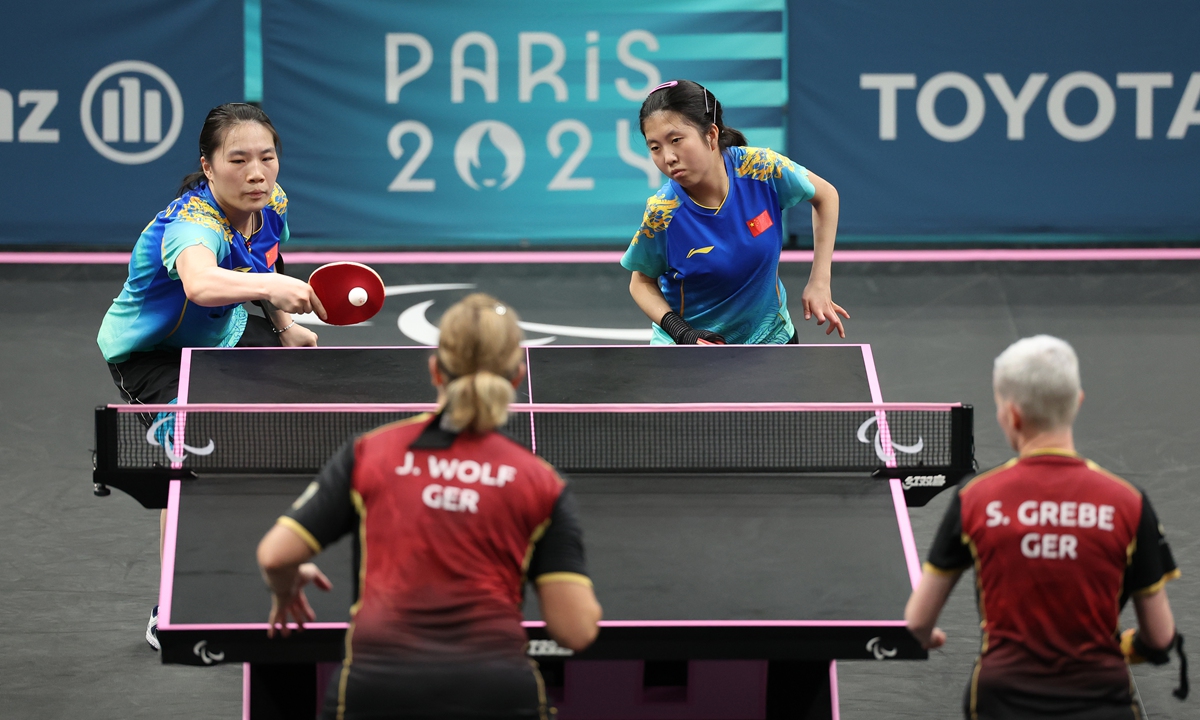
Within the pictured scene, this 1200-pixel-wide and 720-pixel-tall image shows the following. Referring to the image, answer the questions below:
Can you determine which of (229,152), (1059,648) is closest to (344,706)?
(1059,648)

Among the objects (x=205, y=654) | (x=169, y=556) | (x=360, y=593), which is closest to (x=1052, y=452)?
(x=360, y=593)

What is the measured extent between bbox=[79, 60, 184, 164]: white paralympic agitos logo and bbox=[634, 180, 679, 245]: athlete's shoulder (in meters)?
6.44

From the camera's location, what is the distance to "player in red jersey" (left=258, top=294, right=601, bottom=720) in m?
2.67

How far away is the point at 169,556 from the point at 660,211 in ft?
6.73

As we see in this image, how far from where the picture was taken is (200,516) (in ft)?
12.0

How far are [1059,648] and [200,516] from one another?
207 cm

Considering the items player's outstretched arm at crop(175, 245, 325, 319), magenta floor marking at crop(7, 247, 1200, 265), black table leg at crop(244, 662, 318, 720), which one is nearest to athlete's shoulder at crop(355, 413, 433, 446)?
black table leg at crop(244, 662, 318, 720)

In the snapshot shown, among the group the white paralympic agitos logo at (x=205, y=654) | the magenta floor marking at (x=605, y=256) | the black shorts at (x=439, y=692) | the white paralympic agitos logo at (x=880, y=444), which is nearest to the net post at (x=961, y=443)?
the white paralympic agitos logo at (x=880, y=444)

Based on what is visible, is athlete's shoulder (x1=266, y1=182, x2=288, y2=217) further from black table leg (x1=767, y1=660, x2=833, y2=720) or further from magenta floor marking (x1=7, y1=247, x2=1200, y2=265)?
magenta floor marking (x1=7, y1=247, x2=1200, y2=265)

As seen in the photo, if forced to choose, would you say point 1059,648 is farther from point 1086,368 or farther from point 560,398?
point 1086,368

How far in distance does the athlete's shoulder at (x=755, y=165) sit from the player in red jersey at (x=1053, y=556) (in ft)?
7.11

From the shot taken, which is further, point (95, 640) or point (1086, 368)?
point (1086, 368)

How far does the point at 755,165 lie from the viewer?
193 inches

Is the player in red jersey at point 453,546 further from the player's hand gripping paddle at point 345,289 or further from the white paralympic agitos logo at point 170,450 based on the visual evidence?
the player's hand gripping paddle at point 345,289
